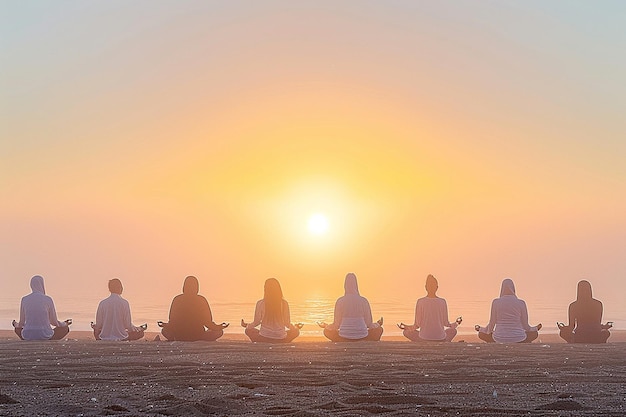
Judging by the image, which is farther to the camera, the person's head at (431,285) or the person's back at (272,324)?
the person's head at (431,285)

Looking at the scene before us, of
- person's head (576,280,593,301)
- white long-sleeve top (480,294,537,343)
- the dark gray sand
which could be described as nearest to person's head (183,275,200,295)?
the dark gray sand

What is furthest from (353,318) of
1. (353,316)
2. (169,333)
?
(169,333)

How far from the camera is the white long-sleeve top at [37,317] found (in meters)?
18.6

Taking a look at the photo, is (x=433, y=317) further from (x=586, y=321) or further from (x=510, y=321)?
(x=586, y=321)

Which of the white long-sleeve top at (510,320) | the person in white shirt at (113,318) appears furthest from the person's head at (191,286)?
the white long-sleeve top at (510,320)

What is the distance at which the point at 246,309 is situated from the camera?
56281mm

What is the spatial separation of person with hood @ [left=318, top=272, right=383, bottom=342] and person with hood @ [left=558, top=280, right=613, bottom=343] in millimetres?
4135

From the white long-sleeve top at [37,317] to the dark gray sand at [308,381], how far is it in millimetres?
3496

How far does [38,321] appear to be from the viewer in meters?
18.8

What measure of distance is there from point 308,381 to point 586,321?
996cm

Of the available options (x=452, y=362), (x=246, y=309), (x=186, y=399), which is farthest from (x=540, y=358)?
(x=246, y=309)

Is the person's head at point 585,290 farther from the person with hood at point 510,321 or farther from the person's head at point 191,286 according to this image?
the person's head at point 191,286

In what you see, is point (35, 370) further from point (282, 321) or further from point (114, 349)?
point (282, 321)

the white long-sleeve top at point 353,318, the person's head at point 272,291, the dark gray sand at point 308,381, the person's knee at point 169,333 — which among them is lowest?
the dark gray sand at point 308,381
